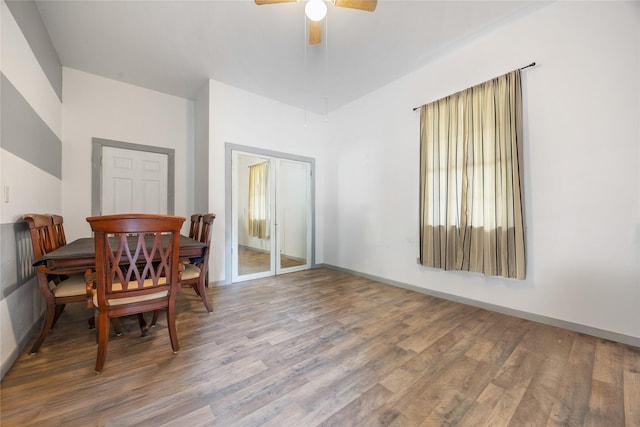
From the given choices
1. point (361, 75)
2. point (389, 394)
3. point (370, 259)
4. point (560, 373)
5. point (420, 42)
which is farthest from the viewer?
point (370, 259)

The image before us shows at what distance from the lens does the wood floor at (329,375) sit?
1.26m

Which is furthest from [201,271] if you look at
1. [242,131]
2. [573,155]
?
[573,155]

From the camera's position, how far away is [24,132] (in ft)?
6.59

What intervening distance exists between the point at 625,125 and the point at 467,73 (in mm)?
1481

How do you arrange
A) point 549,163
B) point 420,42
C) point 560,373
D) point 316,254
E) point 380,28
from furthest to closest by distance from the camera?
point 316,254 → point 420,42 → point 380,28 → point 549,163 → point 560,373

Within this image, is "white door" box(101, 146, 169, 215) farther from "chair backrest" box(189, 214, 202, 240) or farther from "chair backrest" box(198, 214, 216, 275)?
"chair backrest" box(198, 214, 216, 275)

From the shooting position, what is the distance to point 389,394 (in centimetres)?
142

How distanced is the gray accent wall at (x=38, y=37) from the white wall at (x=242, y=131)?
162 cm

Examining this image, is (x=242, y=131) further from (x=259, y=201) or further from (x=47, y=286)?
(x=47, y=286)

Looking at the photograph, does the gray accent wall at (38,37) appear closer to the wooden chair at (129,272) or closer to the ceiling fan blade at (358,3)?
the wooden chair at (129,272)

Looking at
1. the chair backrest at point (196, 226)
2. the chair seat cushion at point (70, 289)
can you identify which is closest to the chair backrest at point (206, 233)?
the chair backrest at point (196, 226)

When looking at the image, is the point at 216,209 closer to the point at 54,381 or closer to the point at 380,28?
the point at 54,381

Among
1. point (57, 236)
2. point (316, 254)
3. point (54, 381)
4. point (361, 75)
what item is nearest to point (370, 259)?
point (316, 254)

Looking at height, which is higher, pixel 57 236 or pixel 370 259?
pixel 57 236
